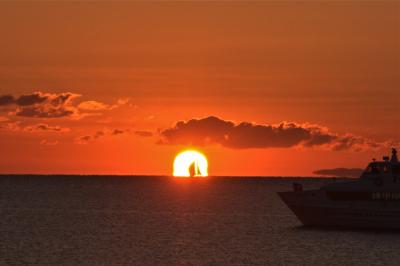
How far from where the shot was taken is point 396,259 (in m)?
63.0

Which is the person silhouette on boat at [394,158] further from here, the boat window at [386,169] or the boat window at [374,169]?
the boat window at [374,169]

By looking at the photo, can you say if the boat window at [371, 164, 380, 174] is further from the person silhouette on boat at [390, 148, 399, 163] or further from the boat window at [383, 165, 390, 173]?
the person silhouette on boat at [390, 148, 399, 163]

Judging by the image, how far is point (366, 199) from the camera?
71375 millimetres

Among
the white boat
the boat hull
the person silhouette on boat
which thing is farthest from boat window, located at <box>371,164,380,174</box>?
the boat hull

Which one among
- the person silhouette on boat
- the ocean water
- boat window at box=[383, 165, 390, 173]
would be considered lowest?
the ocean water

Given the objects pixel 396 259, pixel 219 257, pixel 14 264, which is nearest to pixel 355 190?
pixel 396 259

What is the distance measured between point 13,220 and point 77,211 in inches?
926

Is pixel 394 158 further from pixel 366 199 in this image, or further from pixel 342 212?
pixel 342 212

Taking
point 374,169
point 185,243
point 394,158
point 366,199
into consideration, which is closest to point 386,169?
point 374,169

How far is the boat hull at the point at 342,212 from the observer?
7156 cm

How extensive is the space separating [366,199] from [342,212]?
2.59 m

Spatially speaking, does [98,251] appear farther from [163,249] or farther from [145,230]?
[145,230]

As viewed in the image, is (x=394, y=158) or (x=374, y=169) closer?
(x=394, y=158)

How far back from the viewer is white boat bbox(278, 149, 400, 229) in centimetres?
7081
